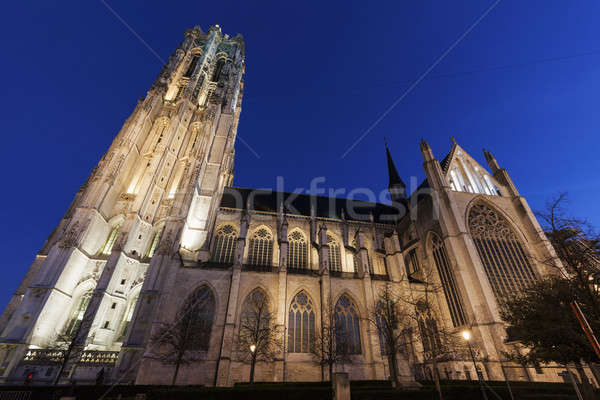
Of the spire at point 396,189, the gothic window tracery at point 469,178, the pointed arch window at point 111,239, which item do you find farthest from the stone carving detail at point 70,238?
the spire at point 396,189

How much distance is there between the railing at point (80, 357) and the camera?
15633 millimetres

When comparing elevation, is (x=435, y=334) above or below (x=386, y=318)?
below

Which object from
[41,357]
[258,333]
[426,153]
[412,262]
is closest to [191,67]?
[426,153]

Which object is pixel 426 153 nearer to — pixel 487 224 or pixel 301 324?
pixel 487 224

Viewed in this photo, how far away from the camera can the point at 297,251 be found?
26969mm

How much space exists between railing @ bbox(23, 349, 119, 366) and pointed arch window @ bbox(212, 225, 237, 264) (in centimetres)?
1007

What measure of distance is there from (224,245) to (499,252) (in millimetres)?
24738

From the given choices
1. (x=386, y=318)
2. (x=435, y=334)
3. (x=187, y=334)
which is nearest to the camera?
(x=187, y=334)

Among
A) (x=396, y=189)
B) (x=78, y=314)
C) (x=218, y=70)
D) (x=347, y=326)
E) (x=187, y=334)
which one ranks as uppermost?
(x=218, y=70)

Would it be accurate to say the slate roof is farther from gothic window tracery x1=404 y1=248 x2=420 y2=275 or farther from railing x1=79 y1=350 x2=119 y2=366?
railing x1=79 y1=350 x2=119 y2=366

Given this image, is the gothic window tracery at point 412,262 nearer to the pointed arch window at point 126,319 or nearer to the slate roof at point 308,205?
the slate roof at point 308,205

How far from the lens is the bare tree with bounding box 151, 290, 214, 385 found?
15.6 meters

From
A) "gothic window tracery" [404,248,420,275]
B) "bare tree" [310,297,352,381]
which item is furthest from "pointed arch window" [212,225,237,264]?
"gothic window tracery" [404,248,420,275]

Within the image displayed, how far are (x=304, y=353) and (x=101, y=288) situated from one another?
49.2ft
